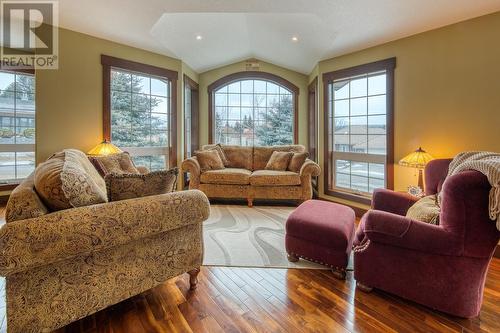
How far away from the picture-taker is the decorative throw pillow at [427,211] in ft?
5.50

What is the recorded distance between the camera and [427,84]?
2.98m

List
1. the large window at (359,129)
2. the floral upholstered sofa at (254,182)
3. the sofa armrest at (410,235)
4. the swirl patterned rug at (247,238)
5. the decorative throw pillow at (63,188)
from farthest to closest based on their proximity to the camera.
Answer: the floral upholstered sofa at (254,182), the large window at (359,129), the swirl patterned rug at (247,238), the sofa armrest at (410,235), the decorative throw pillow at (63,188)

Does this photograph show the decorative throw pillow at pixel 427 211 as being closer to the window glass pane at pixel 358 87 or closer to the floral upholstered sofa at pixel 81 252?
the floral upholstered sofa at pixel 81 252

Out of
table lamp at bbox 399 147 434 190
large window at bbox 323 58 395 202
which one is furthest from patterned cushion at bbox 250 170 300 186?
table lamp at bbox 399 147 434 190

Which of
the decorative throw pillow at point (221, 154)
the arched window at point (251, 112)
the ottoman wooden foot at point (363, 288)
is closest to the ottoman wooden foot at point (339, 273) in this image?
the ottoman wooden foot at point (363, 288)

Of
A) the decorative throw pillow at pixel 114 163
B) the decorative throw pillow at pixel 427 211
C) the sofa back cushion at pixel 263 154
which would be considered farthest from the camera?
the sofa back cushion at pixel 263 154

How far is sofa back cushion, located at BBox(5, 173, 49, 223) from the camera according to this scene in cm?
119

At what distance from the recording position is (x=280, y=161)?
4488 millimetres

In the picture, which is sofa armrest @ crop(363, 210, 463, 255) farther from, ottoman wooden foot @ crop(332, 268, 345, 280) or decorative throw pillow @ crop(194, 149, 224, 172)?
decorative throw pillow @ crop(194, 149, 224, 172)

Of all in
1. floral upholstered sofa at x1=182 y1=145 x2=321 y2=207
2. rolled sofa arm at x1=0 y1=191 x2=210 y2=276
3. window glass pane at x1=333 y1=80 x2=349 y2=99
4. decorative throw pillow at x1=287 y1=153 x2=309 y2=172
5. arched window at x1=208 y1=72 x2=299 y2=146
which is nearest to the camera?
rolled sofa arm at x1=0 y1=191 x2=210 y2=276

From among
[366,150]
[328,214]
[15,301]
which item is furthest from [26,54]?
[366,150]

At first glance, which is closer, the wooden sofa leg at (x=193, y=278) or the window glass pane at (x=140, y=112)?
the wooden sofa leg at (x=193, y=278)

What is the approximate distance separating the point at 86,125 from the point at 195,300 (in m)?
3.12

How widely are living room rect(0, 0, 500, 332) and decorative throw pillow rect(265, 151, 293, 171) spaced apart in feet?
0.11
